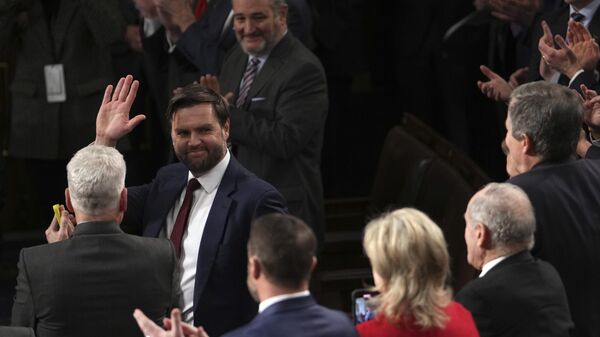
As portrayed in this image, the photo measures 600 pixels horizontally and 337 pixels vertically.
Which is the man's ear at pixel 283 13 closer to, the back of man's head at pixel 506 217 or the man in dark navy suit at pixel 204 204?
the man in dark navy suit at pixel 204 204

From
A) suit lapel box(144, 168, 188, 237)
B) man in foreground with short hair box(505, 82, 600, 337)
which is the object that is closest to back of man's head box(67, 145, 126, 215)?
suit lapel box(144, 168, 188, 237)

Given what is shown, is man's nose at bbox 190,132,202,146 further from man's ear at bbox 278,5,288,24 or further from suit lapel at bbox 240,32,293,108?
man's ear at bbox 278,5,288,24

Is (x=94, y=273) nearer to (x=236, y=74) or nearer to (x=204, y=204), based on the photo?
(x=204, y=204)

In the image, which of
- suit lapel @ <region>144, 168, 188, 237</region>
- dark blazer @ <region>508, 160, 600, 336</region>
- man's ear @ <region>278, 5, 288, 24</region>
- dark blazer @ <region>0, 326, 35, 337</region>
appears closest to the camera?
dark blazer @ <region>0, 326, 35, 337</region>

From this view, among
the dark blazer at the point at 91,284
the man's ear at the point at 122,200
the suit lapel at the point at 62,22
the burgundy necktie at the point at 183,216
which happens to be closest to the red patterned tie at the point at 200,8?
the suit lapel at the point at 62,22

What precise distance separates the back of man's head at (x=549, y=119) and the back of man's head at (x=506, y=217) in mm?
558

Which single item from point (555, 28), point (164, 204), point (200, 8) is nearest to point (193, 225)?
point (164, 204)

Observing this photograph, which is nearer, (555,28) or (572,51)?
(572,51)

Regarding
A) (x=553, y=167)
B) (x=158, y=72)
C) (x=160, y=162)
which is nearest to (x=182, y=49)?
(x=158, y=72)

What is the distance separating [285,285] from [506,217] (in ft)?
Answer: 2.88

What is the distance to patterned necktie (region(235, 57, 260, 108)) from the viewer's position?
284 inches

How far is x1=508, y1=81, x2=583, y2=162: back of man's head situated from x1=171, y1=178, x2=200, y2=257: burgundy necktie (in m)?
1.20

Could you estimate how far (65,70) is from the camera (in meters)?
8.44

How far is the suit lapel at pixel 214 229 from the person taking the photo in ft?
17.8
